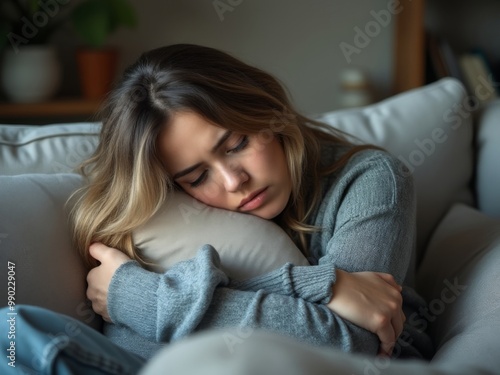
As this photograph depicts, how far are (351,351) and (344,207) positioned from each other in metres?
0.27

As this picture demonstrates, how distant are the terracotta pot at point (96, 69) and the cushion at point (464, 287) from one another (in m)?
1.23

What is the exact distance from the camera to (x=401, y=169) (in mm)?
1315

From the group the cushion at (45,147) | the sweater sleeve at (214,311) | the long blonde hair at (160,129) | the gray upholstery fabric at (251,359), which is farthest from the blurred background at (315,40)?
the gray upholstery fabric at (251,359)

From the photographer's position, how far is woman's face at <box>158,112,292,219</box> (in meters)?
1.24

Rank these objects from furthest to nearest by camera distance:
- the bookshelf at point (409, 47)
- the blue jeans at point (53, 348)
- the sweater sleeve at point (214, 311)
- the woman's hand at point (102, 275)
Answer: the bookshelf at point (409, 47)
the woman's hand at point (102, 275)
the sweater sleeve at point (214, 311)
the blue jeans at point (53, 348)

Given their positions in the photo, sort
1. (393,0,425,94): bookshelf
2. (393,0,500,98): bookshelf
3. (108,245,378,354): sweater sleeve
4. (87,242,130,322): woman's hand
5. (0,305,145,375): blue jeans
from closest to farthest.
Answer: (0,305,145,375): blue jeans
(108,245,378,354): sweater sleeve
(87,242,130,322): woman's hand
(393,0,425,94): bookshelf
(393,0,500,98): bookshelf

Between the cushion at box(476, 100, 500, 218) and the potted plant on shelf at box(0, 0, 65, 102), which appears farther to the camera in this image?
the potted plant on shelf at box(0, 0, 65, 102)

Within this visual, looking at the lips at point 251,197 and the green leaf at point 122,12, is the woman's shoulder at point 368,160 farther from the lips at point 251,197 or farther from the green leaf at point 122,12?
the green leaf at point 122,12

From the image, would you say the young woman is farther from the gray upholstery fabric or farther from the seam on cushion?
the gray upholstery fabric

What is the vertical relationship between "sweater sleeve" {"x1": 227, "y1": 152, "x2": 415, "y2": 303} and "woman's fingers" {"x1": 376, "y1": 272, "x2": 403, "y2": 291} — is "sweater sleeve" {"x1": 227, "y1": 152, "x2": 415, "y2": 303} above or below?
above

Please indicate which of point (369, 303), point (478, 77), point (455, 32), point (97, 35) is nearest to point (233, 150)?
point (369, 303)

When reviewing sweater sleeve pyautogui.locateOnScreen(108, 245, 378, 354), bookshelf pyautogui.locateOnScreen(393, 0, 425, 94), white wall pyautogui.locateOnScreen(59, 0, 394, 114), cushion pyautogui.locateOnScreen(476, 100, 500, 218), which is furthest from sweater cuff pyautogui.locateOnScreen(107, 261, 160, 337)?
bookshelf pyautogui.locateOnScreen(393, 0, 425, 94)

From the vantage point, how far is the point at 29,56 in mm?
2270

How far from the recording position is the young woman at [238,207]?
3.63 feet
